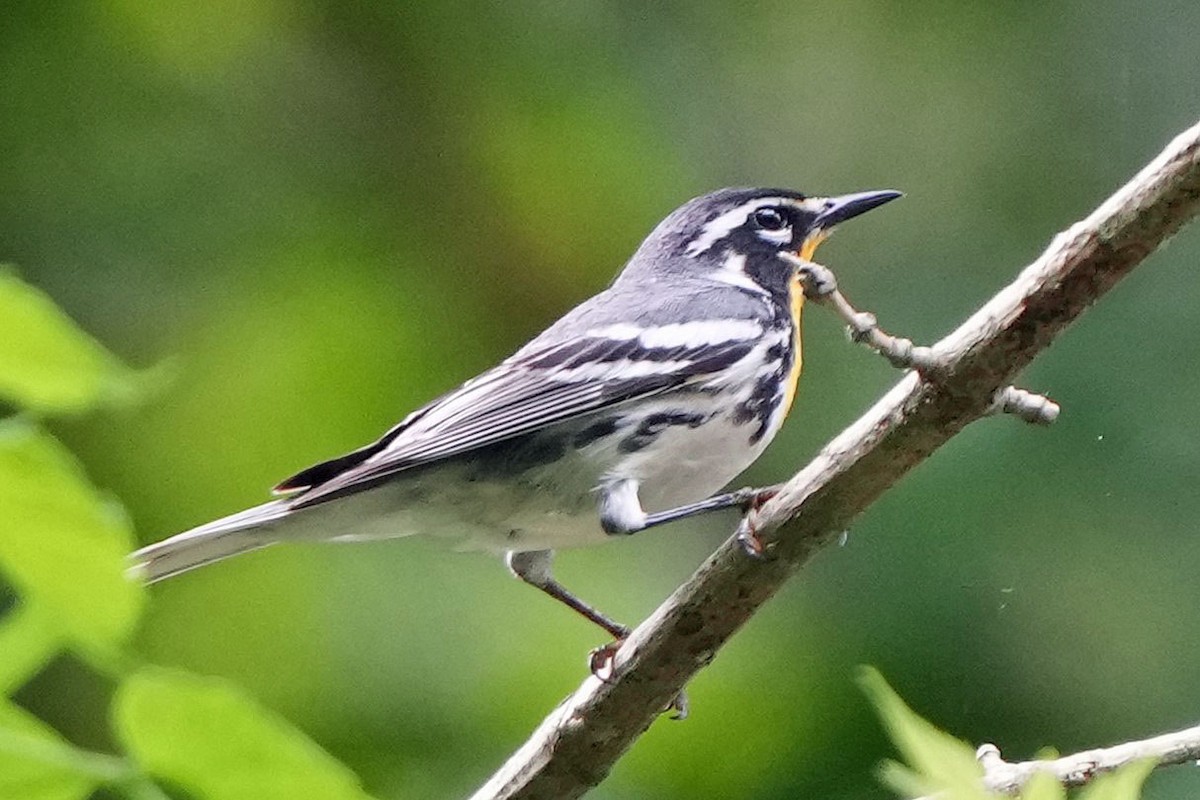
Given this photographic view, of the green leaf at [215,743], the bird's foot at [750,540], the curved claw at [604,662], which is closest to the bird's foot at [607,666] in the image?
the curved claw at [604,662]

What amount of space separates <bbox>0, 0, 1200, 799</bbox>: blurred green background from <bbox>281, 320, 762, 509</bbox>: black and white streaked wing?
0.21 m

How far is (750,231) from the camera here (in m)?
1.20

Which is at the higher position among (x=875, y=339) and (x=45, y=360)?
(x=875, y=339)

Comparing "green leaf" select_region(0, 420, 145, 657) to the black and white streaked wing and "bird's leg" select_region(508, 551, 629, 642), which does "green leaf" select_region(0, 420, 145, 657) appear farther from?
"bird's leg" select_region(508, 551, 629, 642)

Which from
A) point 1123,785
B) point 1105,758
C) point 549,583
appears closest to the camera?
point 1123,785

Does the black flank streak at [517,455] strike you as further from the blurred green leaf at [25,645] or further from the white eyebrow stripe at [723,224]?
the blurred green leaf at [25,645]

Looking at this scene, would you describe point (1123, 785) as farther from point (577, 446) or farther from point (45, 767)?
point (577, 446)

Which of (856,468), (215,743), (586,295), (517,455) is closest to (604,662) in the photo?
(517,455)

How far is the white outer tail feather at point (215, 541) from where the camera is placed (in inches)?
31.7

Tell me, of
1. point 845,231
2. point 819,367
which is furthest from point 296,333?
point 845,231

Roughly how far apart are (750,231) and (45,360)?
1.05m

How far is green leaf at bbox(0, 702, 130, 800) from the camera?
7.0 inches

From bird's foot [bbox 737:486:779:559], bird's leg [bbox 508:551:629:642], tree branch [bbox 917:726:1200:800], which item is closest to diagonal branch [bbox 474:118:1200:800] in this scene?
bird's foot [bbox 737:486:779:559]

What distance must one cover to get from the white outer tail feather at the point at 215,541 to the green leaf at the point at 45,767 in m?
0.59
